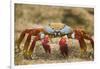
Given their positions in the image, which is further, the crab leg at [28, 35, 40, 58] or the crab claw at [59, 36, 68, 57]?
the crab claw at [59, 36, 68, 57]

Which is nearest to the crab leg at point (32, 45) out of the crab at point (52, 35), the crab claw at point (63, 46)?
the crab at point (52, 35)

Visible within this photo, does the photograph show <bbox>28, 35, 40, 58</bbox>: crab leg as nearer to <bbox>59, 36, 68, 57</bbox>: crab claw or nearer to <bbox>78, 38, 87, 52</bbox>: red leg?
<bbox>59, 36, 68, 57</bbox>: crab claw

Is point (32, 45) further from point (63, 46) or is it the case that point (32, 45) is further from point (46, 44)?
point (63, 46)

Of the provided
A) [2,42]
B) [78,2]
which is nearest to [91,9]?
[78,2]

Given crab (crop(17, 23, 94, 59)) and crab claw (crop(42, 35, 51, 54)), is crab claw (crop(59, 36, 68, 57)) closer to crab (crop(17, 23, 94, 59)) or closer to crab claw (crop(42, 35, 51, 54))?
crab (crop(17, 23, 94, 59))

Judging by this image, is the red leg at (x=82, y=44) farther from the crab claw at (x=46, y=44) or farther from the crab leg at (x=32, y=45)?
the crab leg at (x=32, y=45)

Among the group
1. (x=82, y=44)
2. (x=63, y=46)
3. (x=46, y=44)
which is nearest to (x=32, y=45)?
(x=46, y=44)

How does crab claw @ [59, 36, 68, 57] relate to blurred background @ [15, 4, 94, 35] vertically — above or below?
below

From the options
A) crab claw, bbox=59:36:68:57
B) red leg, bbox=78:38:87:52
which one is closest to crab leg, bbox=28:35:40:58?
crab claw, bbox=59:36:68:57

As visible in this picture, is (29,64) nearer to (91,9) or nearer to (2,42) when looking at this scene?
(2,42)

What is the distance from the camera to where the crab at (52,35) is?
82.7 inches

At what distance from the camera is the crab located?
210cm

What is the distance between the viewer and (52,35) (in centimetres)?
219

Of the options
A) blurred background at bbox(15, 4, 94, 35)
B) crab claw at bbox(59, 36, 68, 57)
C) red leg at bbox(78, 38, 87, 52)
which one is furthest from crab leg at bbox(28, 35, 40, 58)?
red leg at bbox(78, 38, 87, 52)
